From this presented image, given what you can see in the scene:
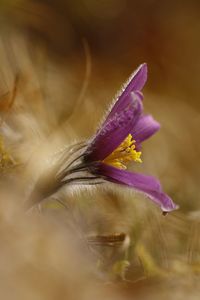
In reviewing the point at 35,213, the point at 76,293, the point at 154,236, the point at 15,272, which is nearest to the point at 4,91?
the point at 154,236

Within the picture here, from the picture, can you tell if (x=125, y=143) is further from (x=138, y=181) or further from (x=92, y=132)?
(x=92, y=132)

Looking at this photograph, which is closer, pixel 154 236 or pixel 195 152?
pixel 154 236

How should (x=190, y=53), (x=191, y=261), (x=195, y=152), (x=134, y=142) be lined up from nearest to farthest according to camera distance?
(x=134, y=142)
(x=191, y=261)
(x=195, y=152)
(x=190, y=53)

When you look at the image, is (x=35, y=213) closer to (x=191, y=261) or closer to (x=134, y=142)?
(x=134, y=142)

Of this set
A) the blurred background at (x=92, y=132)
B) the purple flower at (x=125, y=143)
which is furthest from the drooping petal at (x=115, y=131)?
the blurred background at (x=92, y=132)

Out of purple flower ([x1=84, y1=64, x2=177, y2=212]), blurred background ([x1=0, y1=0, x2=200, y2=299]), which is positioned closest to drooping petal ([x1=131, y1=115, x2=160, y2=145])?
purple flower ([x1=84, y1=64, x2=177, y2=212])

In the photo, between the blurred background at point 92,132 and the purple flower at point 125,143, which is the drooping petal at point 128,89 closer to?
the purple flower at point 125,143

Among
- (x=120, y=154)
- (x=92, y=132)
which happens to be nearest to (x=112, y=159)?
(x=120, y=154)
